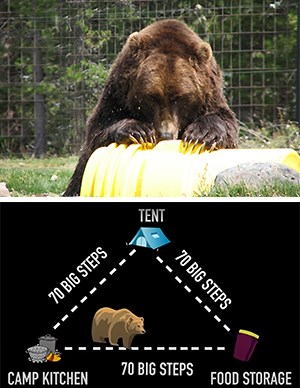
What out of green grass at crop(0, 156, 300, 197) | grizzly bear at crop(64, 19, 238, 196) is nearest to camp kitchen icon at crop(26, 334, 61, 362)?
green grass at crop(0, 156, 300, 197)

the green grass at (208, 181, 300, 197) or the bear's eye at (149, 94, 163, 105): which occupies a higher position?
the bear's eye at (149, 94, 163, 105)

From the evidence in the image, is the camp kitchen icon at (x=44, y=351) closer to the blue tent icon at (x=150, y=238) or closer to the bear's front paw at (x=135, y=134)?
the blue tent icon at (x=150, y=238)

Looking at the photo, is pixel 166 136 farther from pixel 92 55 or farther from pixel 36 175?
pixel 92 55

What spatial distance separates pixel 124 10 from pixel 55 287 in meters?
8.20

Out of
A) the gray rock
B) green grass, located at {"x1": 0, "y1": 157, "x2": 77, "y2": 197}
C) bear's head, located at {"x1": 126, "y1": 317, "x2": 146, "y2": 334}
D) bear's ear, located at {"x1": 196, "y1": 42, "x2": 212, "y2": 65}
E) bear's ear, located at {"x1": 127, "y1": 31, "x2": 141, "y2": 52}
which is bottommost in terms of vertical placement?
green grass, located at {"x1": 0, "y1": 157, "x2": 77, "y2": 197}

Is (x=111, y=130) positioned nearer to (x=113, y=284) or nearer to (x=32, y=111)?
(x=113, y=284)

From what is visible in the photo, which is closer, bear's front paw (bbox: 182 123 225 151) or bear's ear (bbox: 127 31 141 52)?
bear's front paw (bbox: 182 123 225 151)

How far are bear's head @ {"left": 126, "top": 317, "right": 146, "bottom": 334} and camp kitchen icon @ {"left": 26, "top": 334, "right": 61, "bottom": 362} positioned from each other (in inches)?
9.1

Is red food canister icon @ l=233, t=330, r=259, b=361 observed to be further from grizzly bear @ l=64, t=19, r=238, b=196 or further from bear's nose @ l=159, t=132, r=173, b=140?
bear's nose @ l=159, t=132, r=173, b=140

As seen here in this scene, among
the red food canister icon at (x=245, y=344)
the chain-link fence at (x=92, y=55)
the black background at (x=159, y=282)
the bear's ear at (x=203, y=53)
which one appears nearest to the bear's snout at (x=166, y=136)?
the bear's ear at (x=203, y=53)

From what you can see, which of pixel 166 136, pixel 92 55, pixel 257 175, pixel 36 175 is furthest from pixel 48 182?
pixel 92 55

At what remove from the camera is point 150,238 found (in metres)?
A: 2.96

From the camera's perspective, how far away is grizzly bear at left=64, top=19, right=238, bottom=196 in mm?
5613

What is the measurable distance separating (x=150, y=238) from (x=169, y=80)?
2.77m
